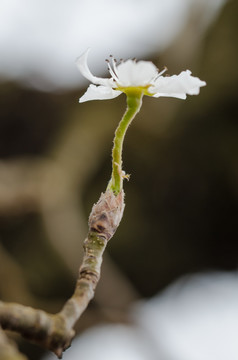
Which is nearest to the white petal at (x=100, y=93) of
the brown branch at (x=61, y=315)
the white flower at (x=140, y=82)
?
the white flower at (x=140, y=82)

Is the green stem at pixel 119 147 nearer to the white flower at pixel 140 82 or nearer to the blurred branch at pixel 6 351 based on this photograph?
the white flower at pixel 140 82

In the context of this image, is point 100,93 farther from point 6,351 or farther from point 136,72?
point 6,351

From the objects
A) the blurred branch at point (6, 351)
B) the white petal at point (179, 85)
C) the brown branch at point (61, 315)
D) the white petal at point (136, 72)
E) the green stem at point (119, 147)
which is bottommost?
the blurred branch at point (6, 351)

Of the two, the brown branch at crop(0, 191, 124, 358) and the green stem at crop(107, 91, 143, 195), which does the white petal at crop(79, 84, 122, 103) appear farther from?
the brown branch at crop(0, 191, 124, 358)

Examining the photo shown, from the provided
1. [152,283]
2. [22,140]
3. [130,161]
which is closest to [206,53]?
[130,161]

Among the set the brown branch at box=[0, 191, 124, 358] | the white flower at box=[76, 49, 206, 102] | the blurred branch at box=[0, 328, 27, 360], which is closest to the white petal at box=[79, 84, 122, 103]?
the white flower at box=[76, 49, 206, 102]

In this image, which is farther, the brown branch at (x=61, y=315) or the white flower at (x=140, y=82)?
the white flower at (x=140, y=82)

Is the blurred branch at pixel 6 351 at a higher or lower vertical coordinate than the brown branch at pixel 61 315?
lower
